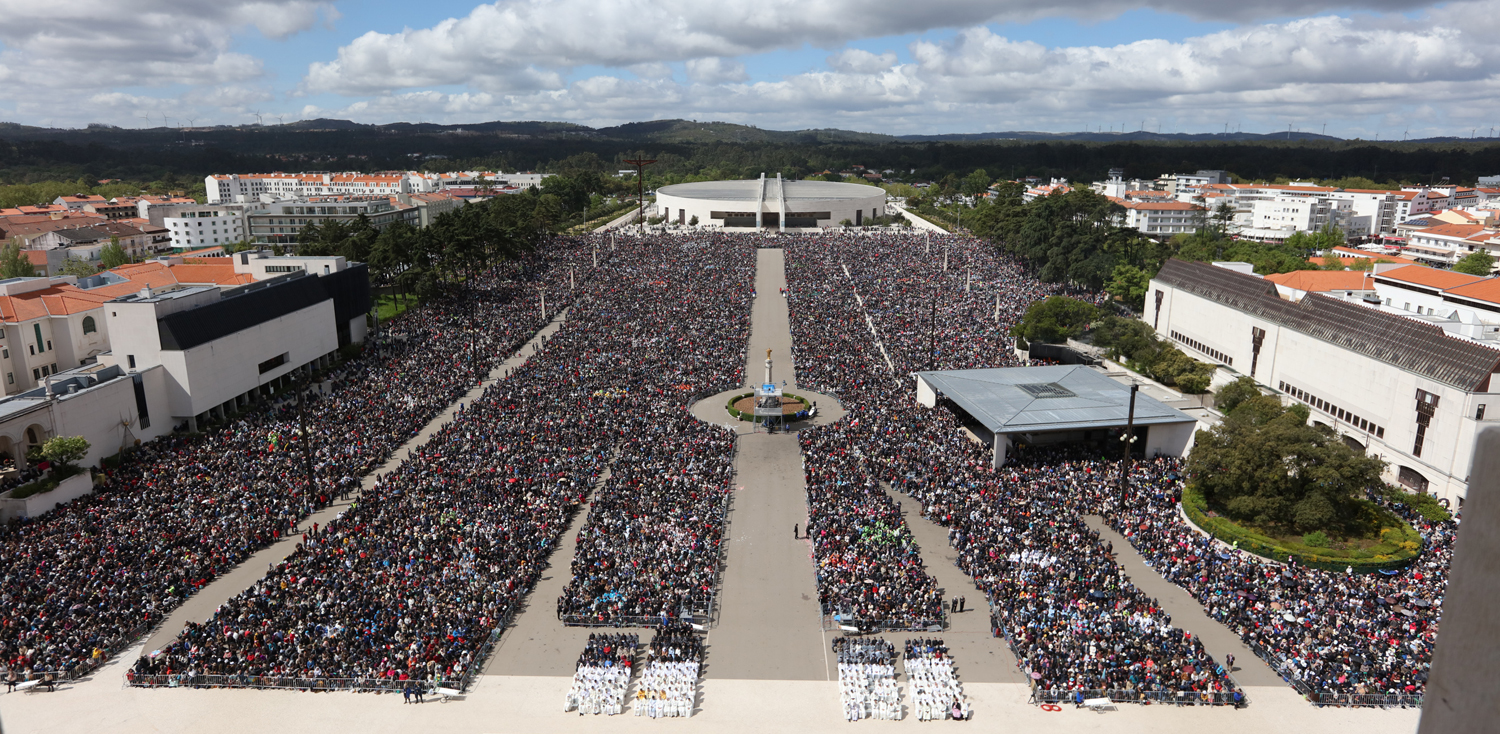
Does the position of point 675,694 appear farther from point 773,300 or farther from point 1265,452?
point 773,300

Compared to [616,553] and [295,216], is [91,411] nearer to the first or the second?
[616,553]

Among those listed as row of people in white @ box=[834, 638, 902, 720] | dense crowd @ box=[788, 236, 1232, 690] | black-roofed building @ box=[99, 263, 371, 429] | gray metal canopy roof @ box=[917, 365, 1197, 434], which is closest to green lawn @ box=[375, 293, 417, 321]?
black-roofed building @ box=[99, 263, 371, 429]

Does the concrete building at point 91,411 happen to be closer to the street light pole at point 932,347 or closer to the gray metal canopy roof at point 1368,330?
the street light pole at point 932,347

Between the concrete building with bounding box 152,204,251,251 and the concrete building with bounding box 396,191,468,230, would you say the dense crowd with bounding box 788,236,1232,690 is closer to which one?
the concrete building with bounding box 396,191,468,230

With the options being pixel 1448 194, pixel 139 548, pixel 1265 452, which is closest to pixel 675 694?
pixel 139 548

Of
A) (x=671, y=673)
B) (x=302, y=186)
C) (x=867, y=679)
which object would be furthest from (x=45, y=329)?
(x=302, y=186)
